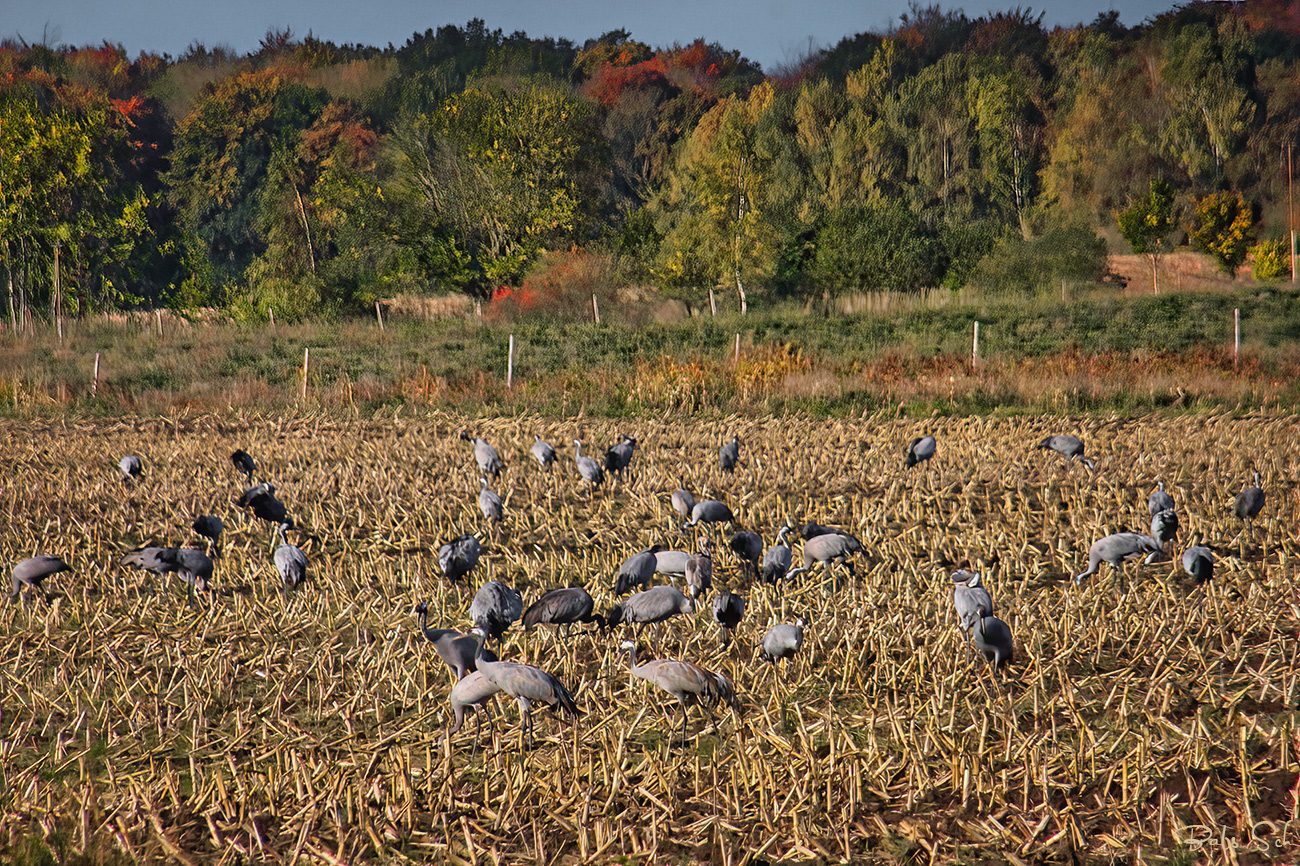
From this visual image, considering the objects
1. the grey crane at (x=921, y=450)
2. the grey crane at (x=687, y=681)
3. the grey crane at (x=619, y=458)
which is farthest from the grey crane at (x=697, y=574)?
the grey crane at (x=921, y=450)

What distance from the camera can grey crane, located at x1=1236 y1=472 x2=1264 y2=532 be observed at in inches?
283

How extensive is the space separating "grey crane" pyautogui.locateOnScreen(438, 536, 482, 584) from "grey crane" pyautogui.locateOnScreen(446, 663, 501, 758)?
1.96 metres

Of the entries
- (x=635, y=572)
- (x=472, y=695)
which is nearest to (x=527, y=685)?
(x=472, y=695)

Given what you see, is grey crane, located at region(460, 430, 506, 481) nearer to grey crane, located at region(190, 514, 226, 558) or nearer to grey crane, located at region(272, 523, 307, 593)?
grey crane, located at region(190, 514, 226, 558)

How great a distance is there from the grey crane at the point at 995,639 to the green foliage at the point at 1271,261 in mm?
43037

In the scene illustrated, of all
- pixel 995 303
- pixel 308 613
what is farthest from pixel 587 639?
pixel 995 303

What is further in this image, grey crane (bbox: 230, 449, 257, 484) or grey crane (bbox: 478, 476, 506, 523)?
grey crane (bbox: 230, 449, 257, 484)

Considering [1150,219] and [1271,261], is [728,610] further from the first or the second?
[1271,261]

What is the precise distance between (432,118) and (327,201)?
20.2 feet

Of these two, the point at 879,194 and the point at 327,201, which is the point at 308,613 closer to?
the point at 327,201

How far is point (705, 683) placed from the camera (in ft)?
13.7

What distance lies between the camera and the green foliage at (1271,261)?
40188 mm

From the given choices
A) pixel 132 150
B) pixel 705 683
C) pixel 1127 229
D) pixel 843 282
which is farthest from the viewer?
pixel 132 150

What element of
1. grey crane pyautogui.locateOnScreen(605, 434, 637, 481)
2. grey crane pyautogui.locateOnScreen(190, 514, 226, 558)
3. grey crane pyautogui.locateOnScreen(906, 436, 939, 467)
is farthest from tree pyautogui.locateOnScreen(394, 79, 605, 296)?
grey crane pyautogui.locateOnScreen(190, 514, 226, 558)
